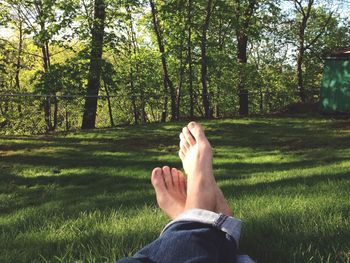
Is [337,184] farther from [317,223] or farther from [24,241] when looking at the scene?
[24,241]

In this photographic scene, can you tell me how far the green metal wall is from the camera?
19281 millimetres

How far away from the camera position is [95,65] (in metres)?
19.7

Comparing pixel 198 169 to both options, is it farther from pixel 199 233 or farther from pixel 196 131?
pixel 199 233

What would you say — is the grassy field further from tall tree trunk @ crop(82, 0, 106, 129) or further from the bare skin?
tall tree trunk @ crop(82, 0, 106, 129)

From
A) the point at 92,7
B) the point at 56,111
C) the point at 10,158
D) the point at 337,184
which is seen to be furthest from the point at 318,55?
the point at 337,184

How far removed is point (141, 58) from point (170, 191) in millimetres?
27193

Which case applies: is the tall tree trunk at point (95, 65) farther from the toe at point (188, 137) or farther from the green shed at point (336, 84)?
the toe at point (188, 137)

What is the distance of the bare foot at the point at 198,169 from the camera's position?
2385 mm

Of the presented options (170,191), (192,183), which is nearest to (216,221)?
(192,183)

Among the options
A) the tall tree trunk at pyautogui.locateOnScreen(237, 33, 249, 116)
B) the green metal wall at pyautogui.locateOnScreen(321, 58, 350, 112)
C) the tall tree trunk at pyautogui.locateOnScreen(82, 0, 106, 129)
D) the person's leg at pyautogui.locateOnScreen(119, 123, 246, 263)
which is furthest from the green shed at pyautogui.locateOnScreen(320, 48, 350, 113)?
the person's leg at pyautogui.locateOnScreen(119, 123, 246, 263)

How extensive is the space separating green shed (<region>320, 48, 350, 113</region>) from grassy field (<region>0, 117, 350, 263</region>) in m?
1.61

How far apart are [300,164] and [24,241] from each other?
7861mm

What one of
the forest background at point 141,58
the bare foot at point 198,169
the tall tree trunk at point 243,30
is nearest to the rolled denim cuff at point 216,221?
the bare foot at point 198,169

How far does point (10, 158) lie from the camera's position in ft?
38.6
